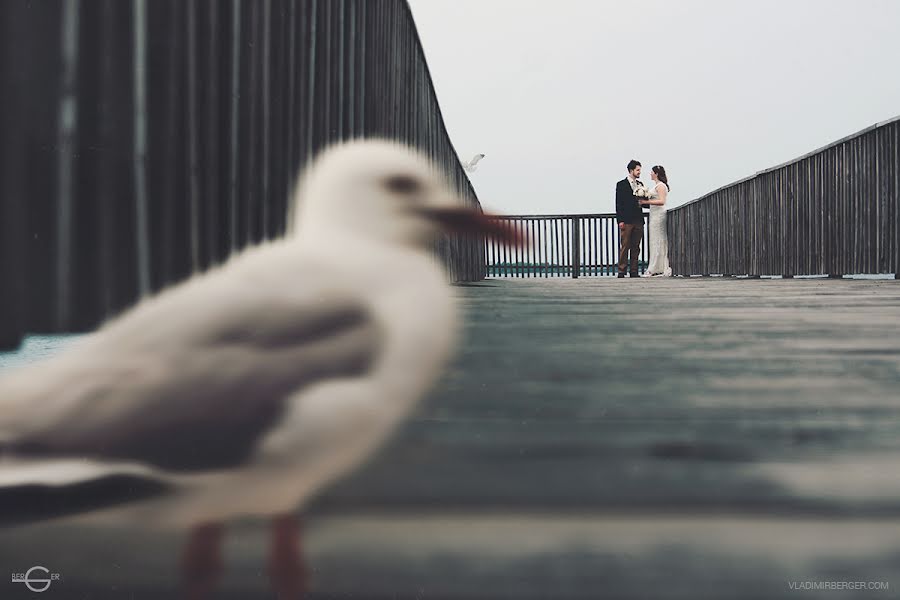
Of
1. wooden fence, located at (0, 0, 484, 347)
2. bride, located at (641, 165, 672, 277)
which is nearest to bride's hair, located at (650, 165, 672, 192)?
bride, located at (641, 165, 672, 277)

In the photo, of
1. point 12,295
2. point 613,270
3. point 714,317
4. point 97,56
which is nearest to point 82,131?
point 97,56

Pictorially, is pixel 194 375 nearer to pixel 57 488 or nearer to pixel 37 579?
A: pixel 57 488

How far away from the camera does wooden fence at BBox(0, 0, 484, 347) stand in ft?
4.39

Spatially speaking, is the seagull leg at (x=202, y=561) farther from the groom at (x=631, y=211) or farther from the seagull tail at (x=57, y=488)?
the groom at (x=631, y=211)

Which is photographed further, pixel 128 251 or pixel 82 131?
pixel 128 251

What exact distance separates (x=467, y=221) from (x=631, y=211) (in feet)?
30.6

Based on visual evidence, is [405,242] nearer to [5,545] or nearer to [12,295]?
[5,545]

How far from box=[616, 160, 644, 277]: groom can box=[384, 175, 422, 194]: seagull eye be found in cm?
930

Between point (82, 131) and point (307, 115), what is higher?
point (307, 115)

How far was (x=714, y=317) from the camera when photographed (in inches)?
111

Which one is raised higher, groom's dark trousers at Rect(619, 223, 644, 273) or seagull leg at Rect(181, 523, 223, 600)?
groom's dark trousers at Rect(619, 223, 644, 273)

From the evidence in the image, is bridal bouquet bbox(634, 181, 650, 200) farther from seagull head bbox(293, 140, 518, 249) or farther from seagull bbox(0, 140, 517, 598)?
seagull bbox(0, 140, 517, 598)

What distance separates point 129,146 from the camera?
1520mm

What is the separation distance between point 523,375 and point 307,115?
1.54 m
